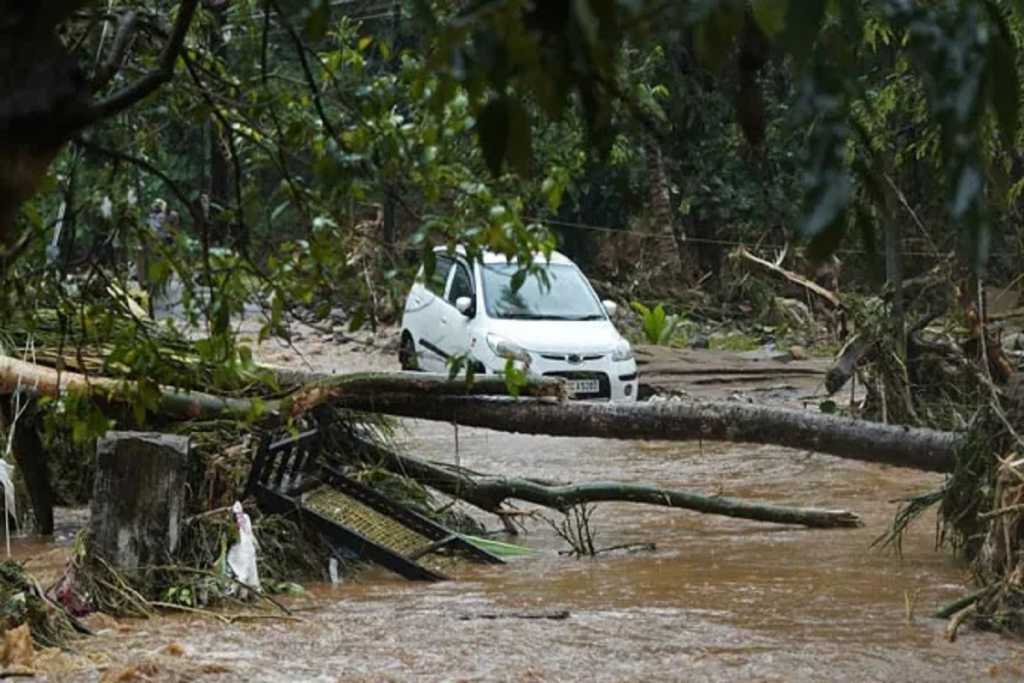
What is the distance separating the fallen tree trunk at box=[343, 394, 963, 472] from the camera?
9.13m

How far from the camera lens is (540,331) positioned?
1778cm

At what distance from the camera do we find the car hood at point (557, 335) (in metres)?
17.5

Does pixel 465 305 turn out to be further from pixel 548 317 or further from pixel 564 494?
pixel 564 494

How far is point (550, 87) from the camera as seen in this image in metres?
2.01

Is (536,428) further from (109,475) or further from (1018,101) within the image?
(1018,101)

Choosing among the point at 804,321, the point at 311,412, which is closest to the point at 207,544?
the point at 311,412

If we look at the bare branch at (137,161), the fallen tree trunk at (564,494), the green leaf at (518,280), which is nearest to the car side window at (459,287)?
the fallen tree trunk at (564,494)

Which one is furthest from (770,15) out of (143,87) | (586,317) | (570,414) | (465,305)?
(586,317)

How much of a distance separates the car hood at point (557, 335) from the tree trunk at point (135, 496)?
9185 millimetres

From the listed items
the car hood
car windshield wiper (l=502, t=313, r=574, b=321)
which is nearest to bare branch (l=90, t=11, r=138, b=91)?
the car hood

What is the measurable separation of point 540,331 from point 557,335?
177 millimetres

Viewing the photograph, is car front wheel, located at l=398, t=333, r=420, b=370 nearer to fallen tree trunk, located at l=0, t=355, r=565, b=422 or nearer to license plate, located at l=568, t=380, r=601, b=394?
license plate, located at l=568, t=380, r=601, b=394

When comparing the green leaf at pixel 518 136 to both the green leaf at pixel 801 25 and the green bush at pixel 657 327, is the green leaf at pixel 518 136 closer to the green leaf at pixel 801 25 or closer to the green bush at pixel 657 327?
the green leaf at pixel 801 25

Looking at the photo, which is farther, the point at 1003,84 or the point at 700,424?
the point at 700,424
